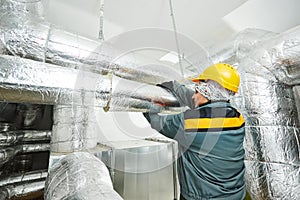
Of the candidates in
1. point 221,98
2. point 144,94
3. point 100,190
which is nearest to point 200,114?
point 221,98

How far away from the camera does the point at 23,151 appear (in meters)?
1.51

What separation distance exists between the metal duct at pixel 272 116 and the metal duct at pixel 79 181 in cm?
90

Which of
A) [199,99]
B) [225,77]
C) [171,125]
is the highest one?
[225,77]

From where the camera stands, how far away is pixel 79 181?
0.53 meters

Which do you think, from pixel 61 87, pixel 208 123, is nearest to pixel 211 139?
pixel 208 123

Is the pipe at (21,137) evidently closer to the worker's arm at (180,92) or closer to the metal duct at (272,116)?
the worker's arm at (180,92)

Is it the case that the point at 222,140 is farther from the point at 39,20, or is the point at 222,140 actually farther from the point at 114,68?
the point at 39,20

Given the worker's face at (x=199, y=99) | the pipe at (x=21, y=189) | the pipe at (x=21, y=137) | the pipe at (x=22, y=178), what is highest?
the worker's face at (x=199, y=99)

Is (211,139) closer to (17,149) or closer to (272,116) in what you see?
(272,116)

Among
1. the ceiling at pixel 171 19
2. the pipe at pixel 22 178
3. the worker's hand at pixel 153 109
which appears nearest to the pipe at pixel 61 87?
the worker's hand at pixel 153 109

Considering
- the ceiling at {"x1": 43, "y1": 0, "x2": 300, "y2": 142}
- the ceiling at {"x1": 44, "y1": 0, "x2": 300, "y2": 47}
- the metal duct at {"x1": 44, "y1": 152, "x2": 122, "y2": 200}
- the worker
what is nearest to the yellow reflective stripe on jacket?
the worker

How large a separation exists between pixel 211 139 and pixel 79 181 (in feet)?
1.89

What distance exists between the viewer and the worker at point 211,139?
2.61 ft

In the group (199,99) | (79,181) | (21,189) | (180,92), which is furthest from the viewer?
(21,189)
